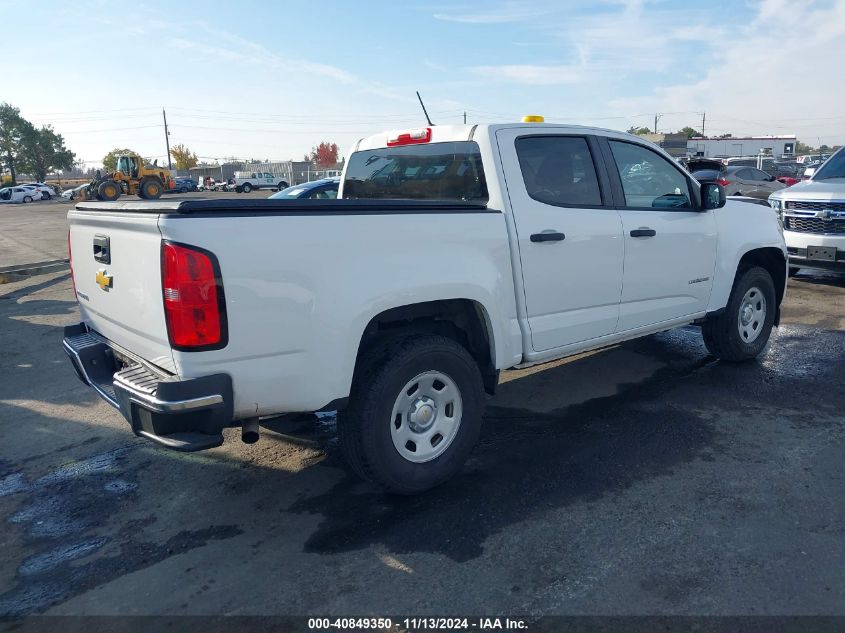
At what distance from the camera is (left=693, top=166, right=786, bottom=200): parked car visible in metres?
17.7

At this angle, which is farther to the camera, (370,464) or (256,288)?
(370,464)

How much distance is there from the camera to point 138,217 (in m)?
3.01

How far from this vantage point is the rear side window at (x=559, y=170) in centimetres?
407

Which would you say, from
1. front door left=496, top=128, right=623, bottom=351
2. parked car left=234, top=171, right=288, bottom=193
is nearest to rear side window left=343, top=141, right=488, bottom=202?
front door left=496, top=128, right=623, bottom=351

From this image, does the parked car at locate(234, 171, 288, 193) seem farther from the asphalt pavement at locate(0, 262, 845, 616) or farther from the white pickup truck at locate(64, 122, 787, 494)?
the white pickup truck at locate(64, 122, 787, 494)

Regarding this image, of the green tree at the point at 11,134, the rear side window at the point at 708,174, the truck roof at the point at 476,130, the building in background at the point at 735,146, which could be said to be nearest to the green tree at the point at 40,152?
the green tree at the point at 11,134

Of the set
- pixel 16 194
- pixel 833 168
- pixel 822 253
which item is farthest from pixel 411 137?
pixel 16 194

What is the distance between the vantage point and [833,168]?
9742 mm

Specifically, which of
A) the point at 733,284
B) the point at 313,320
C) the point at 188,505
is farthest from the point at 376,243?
the point at 733,284

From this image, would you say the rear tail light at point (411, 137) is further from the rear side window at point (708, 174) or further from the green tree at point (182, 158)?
the green tree at point (182, 158)

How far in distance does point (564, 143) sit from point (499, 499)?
238cm

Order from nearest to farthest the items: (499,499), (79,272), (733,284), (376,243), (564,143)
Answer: (376,243) → (499,499) → (79,272) → (564,143) → (733,284)

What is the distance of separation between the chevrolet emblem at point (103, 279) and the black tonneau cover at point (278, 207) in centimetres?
34

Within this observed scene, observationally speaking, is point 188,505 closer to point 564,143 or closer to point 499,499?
point 499,499
